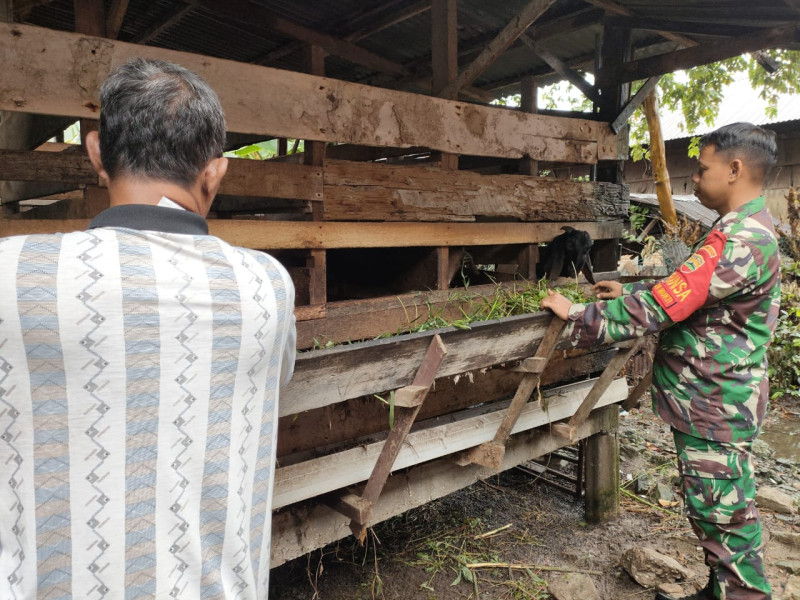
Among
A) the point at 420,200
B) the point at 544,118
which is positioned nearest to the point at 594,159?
the point at 544,118

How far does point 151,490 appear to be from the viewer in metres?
1.01

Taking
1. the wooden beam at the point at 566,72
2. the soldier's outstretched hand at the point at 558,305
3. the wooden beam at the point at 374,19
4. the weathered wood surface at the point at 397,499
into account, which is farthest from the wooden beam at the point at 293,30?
the weathered wood surface at the point at 397,499

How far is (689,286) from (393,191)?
1.51 m

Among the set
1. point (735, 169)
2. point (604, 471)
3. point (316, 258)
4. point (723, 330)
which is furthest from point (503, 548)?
point (735, 169)

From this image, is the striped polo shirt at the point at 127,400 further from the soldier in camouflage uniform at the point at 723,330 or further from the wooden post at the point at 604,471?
the wooden post at the point at 604,471

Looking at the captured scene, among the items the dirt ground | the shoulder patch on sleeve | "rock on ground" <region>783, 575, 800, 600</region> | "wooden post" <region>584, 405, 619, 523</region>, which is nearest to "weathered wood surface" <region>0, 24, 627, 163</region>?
the shoulder patch on sleeve

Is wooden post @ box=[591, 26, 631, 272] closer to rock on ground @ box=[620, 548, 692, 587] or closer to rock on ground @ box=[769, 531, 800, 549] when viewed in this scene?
rock on ground @ box=[620, 548, 692, 587]

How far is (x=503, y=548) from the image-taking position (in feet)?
12.3

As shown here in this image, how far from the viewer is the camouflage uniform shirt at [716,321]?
2.38m

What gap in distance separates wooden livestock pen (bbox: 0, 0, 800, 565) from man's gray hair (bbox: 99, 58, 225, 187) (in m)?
0.83

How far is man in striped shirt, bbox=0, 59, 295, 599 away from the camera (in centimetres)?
92

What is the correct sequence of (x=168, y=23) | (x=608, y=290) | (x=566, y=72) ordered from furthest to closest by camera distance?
(x=566, y=72), (x=168, y=23), (x=608, y=290)

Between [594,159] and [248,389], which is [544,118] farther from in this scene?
[248,389]

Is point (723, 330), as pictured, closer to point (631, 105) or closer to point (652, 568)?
point (652, 568)
